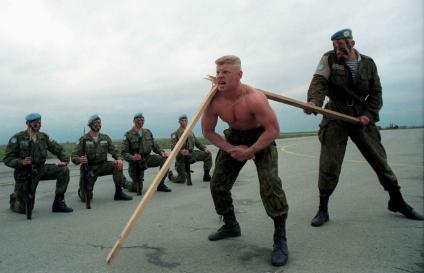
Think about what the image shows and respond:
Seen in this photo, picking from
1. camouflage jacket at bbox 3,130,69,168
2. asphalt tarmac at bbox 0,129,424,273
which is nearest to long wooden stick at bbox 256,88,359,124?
asphalt tarmac at bbox 0,129,424,273

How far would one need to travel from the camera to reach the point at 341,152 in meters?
4.56

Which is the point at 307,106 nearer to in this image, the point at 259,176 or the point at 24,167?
the point at 259,176

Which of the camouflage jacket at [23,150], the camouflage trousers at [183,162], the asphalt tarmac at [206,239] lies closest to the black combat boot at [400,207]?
the asphalt tarmac at [206,239]

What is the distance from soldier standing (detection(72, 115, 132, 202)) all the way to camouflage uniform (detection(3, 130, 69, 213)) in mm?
533

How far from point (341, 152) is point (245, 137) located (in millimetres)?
1464

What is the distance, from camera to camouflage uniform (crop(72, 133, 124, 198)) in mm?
7133

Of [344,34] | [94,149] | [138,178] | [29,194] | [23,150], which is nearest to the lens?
[344,34]

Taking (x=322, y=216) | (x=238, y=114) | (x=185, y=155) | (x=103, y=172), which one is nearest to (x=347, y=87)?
(x=322, y=216)

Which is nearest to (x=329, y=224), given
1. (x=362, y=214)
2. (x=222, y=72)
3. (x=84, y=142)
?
(x=362, y=214)

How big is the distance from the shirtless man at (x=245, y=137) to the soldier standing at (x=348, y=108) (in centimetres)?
112

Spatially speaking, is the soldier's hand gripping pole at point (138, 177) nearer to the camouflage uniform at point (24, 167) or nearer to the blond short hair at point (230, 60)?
the camouflage uniform at point (24, 167)

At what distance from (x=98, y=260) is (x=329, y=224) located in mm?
2661

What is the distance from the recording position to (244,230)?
14.4 ft

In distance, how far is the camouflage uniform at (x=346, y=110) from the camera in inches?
178
